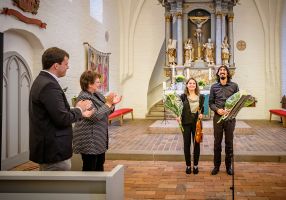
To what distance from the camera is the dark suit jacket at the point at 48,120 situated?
2602 mm

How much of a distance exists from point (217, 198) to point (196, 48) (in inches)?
411

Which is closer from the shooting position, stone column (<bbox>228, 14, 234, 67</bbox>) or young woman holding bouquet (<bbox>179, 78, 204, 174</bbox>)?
young woman holding bouquet (<bbox>179, 78, 204, 174</bbox>)

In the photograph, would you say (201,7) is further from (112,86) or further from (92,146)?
(92,146)

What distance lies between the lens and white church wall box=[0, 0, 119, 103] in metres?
6.98

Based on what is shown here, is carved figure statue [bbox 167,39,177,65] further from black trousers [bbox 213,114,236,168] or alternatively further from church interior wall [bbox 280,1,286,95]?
black trousers [bbox 213,114,236,168]

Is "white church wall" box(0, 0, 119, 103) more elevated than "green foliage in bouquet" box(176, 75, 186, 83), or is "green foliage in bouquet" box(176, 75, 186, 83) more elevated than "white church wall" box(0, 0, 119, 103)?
"white church wall" box(0, 0, 119, 103)

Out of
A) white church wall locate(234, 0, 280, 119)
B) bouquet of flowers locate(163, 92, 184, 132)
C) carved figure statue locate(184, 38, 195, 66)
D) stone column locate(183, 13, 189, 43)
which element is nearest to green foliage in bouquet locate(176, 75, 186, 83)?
carved figure statue locate(184, 38, 195, 66)

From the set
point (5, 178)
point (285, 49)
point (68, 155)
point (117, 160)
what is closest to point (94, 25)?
point (117, 160)

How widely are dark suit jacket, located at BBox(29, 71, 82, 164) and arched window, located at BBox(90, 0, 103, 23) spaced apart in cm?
907

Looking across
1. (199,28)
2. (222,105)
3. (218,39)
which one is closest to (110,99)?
(222,105)

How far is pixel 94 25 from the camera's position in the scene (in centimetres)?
1105

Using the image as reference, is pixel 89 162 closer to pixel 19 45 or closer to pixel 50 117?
pixel 50 117

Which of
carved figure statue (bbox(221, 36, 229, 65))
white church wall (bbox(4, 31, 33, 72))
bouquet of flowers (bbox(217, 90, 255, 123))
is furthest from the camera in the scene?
carved figure statue (bbox(221, 36, 229, 65))

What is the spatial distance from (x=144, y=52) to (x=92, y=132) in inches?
455
